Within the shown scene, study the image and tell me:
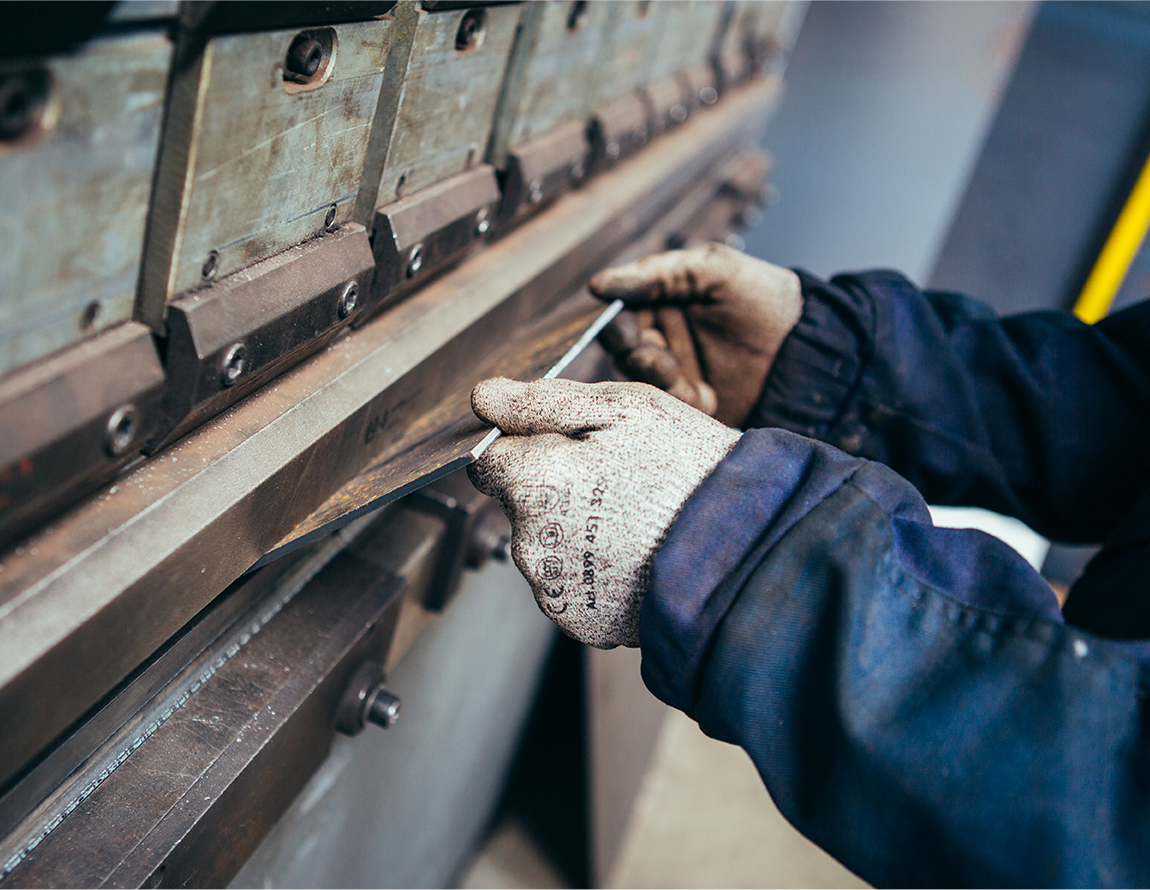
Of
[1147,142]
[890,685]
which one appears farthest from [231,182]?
Answer: [1147,142]

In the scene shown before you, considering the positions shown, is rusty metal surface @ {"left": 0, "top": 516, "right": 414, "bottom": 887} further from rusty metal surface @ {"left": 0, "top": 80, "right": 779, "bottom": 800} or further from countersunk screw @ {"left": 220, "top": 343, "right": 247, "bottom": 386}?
countersunk screw @ {"left": 220, "top": 343, "right": 247, "bottom": 386}

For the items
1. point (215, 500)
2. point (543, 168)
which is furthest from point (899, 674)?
point (543, 168)

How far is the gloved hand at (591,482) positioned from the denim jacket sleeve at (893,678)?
0.04 metres

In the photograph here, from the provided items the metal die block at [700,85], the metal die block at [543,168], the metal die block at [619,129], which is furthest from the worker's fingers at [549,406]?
the metal die block at [700,85]

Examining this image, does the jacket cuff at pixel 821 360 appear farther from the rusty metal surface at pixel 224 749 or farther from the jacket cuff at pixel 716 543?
the rusty metal surface at pixel 224 749

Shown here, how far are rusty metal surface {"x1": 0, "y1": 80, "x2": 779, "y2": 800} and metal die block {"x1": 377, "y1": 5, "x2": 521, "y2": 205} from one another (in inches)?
6.3

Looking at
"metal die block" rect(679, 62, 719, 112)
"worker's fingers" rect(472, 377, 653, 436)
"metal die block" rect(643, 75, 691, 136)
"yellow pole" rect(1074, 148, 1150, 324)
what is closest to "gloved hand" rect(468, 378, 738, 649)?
"worker's fingers" rect(472, 377, 653, 436)

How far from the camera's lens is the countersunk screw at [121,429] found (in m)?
0.54

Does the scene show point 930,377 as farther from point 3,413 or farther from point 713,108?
point 713,108

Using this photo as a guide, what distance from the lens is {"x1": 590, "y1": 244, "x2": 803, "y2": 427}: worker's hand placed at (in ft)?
3.81

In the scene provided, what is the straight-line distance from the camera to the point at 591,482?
73 centimetres

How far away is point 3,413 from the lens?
460 millimetres

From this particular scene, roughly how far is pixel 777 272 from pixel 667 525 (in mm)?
676

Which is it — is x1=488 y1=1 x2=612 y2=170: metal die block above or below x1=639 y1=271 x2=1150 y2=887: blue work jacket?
above
